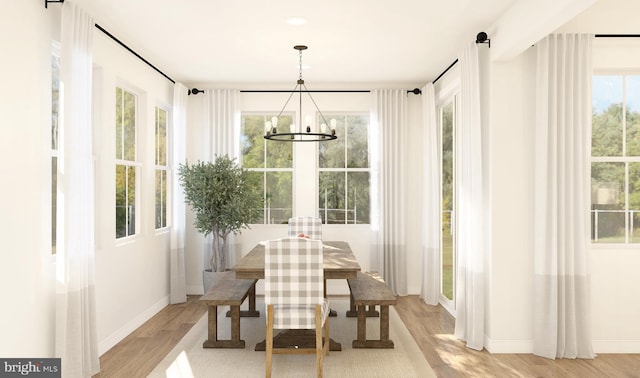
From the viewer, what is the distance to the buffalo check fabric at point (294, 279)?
12.4ft

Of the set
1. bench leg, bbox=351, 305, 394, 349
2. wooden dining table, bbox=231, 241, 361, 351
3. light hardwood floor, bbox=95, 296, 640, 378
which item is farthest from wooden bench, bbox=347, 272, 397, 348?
light hardwood floor, bbox=95, 296, 640, 378

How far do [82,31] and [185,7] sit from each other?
0.79 m

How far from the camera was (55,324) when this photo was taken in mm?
3576

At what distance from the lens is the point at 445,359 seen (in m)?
4.30

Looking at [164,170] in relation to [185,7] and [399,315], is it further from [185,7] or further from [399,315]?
[399,315]

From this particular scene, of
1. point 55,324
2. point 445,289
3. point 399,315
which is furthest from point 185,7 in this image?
point 445,289

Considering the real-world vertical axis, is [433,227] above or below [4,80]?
below

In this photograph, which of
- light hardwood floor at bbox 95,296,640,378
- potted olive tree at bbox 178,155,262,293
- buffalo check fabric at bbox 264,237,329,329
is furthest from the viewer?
potted olive tree at bbox 178,155,262,293

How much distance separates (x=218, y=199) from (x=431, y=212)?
2.66 metres

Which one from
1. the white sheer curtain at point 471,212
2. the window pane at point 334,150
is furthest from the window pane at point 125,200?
the white sheer curtain at point 471,212

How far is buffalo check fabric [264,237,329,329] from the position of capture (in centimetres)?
379

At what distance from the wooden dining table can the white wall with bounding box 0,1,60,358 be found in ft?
4.73

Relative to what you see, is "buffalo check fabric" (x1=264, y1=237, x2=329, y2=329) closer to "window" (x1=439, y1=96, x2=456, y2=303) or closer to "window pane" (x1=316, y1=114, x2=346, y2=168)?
"window" (x1=439, y1=96, x2=456, y2=303)

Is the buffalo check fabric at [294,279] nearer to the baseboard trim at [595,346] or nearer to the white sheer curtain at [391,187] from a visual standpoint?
the baseboard trim at [595,346]
